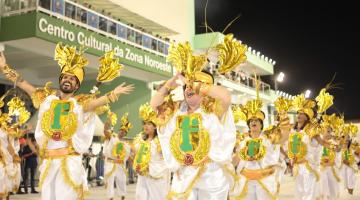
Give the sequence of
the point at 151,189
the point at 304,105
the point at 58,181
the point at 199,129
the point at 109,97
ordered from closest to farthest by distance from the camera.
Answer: the point at 199,129 → the point at 58,181 → the point at 109,97 → the point at 304,105 → the point at 151,189

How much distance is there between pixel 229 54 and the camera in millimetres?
4691

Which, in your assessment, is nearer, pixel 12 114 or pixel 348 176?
pixel 12 114

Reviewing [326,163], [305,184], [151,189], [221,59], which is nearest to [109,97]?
[221,59]

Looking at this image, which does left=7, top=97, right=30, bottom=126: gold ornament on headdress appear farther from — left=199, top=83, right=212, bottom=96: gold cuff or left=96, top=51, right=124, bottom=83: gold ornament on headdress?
left=199, top=83, right=212, bottom=96: gold cuff

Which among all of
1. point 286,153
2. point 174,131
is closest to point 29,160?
point 286,153

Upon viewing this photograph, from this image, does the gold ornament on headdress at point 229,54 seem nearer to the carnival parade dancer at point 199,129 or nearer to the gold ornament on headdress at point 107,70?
the carnival parade dancer at point 199,129

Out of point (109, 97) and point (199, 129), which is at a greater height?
point (109, 97)

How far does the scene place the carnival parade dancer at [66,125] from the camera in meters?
5.16

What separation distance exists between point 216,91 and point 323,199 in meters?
6.51

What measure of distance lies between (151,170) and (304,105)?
3.27 metres

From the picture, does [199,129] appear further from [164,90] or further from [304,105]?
[304,105]

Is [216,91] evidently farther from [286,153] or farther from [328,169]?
[328,169]

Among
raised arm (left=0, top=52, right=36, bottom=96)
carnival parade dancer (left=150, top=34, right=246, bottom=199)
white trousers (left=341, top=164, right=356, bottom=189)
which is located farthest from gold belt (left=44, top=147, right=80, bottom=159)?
white trousers (left=341, top=164, right=356, bottom=189)

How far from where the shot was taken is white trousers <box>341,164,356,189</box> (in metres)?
14.8
